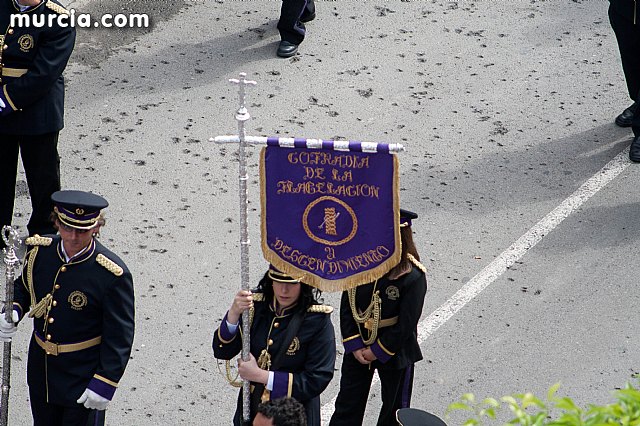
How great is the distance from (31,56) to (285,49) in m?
3.34

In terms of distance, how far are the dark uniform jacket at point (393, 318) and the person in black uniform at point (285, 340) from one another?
0.49 metres

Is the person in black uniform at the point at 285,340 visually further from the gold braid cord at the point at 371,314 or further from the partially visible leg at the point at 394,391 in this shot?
the partially visible leg at the point at 394,391

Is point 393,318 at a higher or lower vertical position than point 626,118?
higher

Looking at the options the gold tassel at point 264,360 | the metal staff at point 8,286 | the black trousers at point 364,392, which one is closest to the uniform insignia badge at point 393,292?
the black trousers at point 364,392

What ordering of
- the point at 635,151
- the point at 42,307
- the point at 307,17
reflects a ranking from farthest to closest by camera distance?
the point at 307,17 < the point at 635,151 < the point at 42,307

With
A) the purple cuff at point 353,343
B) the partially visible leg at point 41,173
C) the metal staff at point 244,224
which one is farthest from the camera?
the partially visible leg at point 41,173

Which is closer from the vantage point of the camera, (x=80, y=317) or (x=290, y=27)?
(x=80, y=317)

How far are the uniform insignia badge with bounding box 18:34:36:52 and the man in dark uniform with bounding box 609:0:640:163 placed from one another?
4.79 meters

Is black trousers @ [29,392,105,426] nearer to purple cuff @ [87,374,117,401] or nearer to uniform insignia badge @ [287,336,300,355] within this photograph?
purple cuff @ [87,374,117,401]

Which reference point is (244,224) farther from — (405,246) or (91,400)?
(91,400)

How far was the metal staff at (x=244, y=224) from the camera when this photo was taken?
5320 mm

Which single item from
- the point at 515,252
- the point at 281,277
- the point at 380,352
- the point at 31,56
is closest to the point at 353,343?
the point at 380,352

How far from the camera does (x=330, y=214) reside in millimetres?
5449

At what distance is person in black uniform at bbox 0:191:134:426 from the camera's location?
5.88 meters
